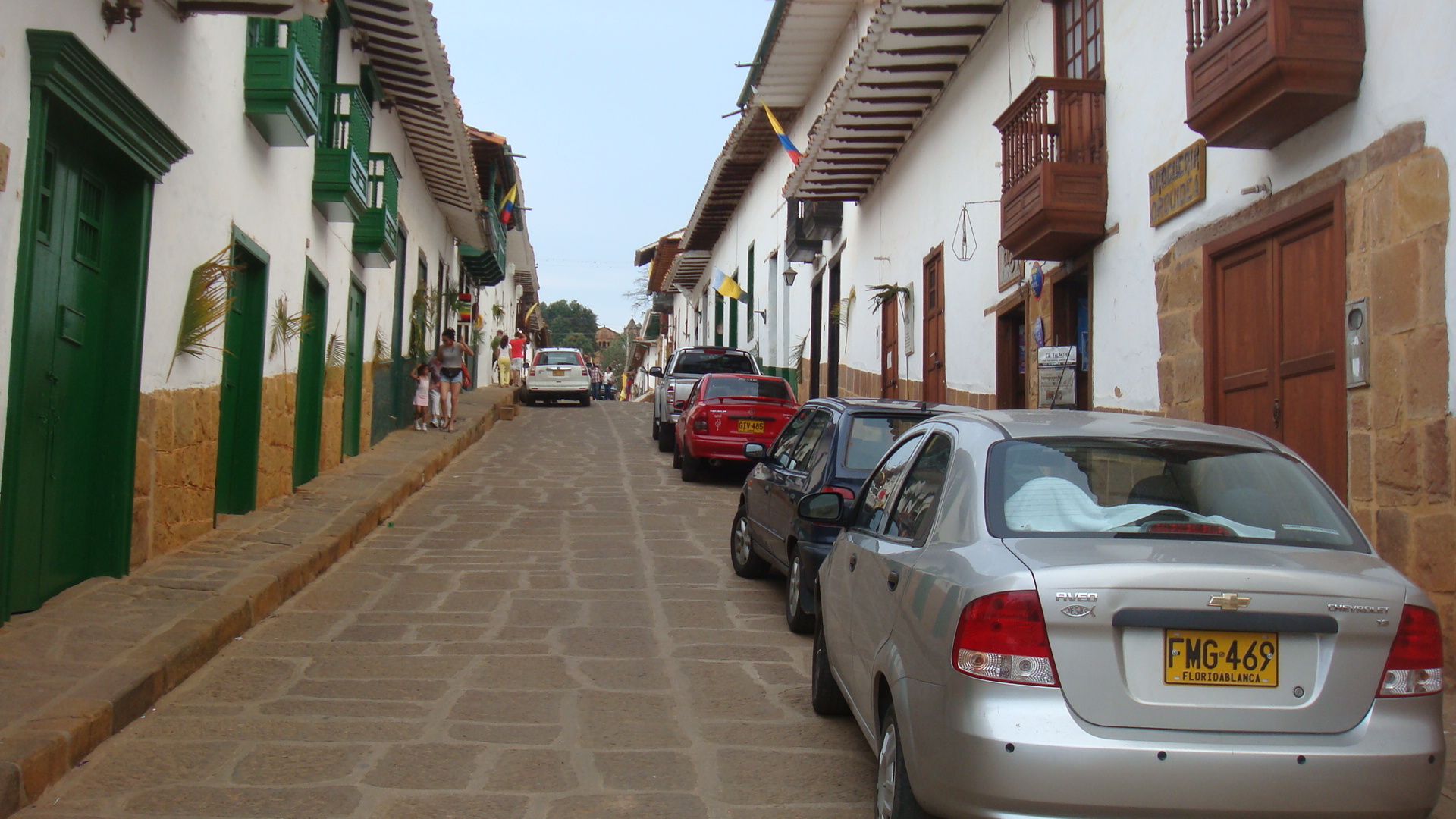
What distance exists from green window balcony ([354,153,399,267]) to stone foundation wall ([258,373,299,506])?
3.01 meters

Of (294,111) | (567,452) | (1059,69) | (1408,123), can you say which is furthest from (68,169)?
(567,452)

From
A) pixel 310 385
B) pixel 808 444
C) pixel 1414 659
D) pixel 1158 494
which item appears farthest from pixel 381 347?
pixel 1414 659

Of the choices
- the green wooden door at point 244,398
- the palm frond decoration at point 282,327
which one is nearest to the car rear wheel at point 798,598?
the green wooden door at point 244,398

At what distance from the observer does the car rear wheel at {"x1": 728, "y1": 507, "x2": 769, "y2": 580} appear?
8680mm

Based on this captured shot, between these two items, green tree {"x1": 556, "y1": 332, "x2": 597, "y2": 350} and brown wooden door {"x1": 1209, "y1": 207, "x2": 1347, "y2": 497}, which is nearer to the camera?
brown wooden door {"x1": 1209, "y1": 207, "x2": 1347, "y2": 497}

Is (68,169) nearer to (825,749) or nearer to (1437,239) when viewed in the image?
(825,749)

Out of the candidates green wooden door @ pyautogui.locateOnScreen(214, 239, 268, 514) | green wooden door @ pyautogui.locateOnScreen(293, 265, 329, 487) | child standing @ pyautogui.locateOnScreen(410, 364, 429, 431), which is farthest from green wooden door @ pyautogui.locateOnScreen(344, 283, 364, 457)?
green wooden door @ pyautogui.locateOnScreen(214, 239, 268, 514)

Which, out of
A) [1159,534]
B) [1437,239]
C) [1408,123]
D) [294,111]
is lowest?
[1159,534]

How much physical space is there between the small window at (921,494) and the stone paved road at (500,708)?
1.01m

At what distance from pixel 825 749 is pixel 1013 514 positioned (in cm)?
178

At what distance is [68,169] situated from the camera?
21.1 feet

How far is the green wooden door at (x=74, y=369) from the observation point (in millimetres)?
5910

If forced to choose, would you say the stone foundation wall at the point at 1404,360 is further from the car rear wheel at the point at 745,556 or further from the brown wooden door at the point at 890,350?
the brown wooden door at the point at 890,350

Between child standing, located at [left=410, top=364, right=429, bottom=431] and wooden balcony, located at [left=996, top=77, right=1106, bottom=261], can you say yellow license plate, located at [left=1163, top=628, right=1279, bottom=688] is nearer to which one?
wooden balcony, located at [left=996, top=77, right=1106, bottom=261]
